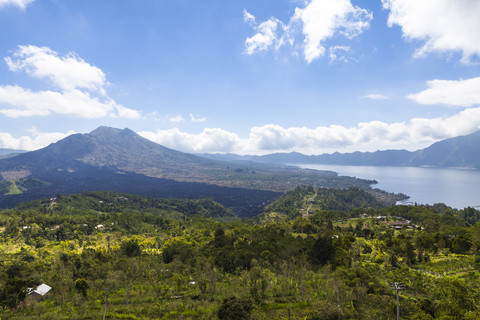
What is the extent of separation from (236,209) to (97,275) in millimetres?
135148

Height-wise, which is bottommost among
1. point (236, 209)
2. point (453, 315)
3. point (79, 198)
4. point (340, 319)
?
point (236, 209)

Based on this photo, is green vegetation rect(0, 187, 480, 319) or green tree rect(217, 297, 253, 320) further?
green vegetation rect(0, 187, 480, 319)

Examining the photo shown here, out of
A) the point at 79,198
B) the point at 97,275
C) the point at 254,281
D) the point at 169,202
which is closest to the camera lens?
the point at 254,281

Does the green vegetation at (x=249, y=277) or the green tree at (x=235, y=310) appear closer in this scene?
the green tree at (x=235, y=310)

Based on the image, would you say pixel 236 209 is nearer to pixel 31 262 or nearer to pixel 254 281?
pixel 31 262

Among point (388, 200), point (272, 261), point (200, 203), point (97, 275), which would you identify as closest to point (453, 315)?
point (272, 261)

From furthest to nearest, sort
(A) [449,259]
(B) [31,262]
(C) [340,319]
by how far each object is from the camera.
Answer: (B) [31,262] → (A) [449,259] → (C) [340,319]

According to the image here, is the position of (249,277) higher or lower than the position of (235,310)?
lower

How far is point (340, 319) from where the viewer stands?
22969 mm

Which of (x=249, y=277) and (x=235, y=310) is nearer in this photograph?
(x=235, y=310)

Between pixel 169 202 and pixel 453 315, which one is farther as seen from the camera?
pixel 169 202

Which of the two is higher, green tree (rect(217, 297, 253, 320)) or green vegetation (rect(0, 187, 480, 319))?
green tree (rect(217, 297, 253, 320))

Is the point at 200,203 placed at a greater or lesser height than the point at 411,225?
lesser

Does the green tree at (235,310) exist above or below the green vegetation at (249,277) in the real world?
above
